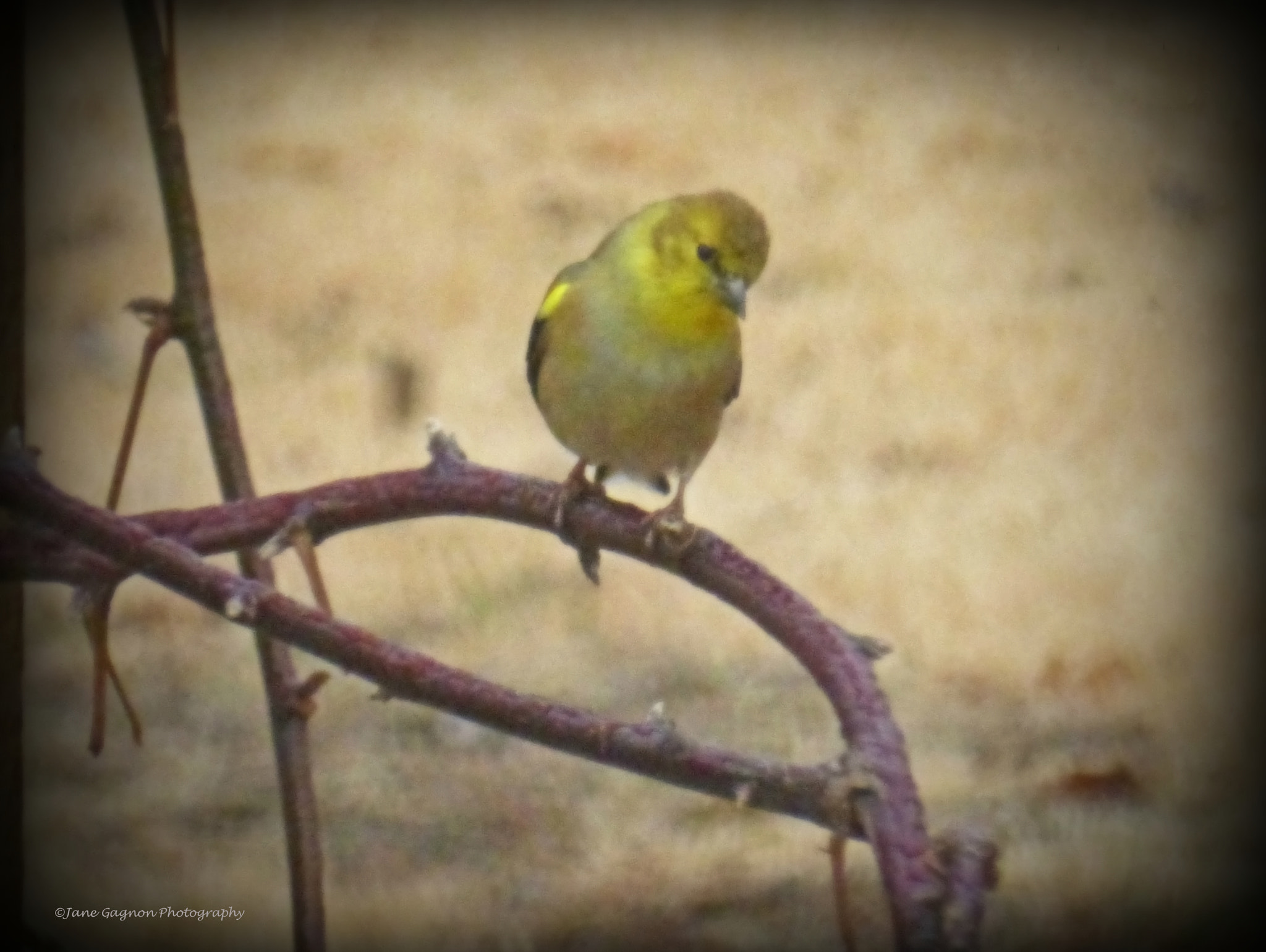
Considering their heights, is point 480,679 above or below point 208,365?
below

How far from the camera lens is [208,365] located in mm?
531

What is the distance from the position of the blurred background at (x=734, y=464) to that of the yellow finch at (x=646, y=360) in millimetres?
130

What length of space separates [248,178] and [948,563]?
2.34ft

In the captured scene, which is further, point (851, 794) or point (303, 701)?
point (303, 701)

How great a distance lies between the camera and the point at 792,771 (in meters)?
0.40

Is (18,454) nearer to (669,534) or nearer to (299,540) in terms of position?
(299,540)

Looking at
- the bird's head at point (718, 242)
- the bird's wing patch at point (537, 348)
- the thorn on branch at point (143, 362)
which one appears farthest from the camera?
the bird's wing patch at point (537, 348)

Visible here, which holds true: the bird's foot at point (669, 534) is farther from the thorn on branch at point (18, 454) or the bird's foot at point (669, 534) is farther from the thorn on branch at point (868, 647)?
the thorn on branch at point (18, 454)

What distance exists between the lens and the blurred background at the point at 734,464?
3.15 ft

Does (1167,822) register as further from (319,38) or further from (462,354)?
(319,38)

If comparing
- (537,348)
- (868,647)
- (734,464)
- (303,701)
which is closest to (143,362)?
(303,701)

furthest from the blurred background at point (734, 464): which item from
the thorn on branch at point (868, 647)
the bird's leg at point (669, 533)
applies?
the thorn on branch at point (868, 647)

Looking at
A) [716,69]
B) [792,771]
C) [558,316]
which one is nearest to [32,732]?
[558,316]

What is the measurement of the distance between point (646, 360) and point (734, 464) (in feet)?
2.02
